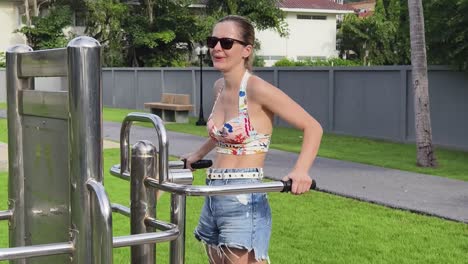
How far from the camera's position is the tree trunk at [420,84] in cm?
1146

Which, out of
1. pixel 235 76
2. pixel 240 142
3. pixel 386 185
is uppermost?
pixel 235 76

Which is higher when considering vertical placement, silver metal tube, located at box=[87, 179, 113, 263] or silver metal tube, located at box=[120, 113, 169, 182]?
silver metal tube, located at box=[120, 113, 169, 182]

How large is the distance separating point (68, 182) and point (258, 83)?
3.51 feet

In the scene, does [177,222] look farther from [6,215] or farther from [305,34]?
[305,34]

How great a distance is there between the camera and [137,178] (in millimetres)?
2877

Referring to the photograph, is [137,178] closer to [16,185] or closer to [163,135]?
[163,135]

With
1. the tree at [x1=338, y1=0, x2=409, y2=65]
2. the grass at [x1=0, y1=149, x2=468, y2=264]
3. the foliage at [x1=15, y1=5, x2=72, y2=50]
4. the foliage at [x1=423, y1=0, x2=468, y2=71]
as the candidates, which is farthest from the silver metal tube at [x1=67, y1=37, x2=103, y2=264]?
the tree at [x1=338, y1=0, x2=409, y2=65]

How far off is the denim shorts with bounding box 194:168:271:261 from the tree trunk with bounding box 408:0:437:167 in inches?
333

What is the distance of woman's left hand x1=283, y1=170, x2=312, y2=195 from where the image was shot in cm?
303

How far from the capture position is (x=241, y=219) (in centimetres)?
347

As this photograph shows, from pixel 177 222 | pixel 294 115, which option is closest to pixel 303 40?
pixel 294 115

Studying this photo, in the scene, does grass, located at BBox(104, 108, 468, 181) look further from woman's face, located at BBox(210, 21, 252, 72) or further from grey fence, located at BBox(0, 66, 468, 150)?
woman's face, located at BBox(210, 21, 252, 72)

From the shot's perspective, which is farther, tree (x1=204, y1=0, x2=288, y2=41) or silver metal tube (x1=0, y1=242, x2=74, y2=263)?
tree (x1=204, y1=0, x2=288, y2=41)

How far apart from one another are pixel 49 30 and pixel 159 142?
3593 centimetres
